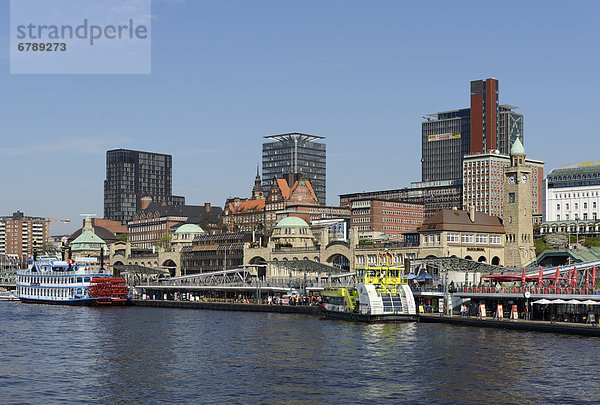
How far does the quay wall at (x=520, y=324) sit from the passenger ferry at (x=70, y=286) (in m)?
81.6

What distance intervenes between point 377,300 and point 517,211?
2571 inches

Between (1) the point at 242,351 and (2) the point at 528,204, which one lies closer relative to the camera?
(1) the point at 242,351

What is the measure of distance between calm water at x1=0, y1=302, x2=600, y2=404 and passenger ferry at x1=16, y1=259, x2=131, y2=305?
2426 inches

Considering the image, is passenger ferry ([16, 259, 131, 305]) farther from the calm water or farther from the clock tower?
the clock tower

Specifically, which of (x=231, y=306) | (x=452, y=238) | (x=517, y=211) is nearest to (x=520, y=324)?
(x=231, y=306)

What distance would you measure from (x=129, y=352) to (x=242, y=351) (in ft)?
36.5

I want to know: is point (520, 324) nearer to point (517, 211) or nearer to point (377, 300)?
point (377, 300)

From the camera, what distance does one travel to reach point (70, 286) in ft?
585

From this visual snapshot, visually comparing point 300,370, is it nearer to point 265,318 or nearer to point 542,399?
point 542,399

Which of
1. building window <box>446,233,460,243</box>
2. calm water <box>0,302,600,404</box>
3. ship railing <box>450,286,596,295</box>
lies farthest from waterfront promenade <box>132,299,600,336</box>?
building window <box>446,233,460,243</box>

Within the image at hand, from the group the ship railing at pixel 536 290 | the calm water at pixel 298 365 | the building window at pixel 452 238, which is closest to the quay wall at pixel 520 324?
the calm water at pixel 298 365

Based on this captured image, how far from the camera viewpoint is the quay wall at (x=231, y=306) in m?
140

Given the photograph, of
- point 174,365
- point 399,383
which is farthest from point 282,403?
point 174,365

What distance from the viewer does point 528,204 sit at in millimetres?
169375
